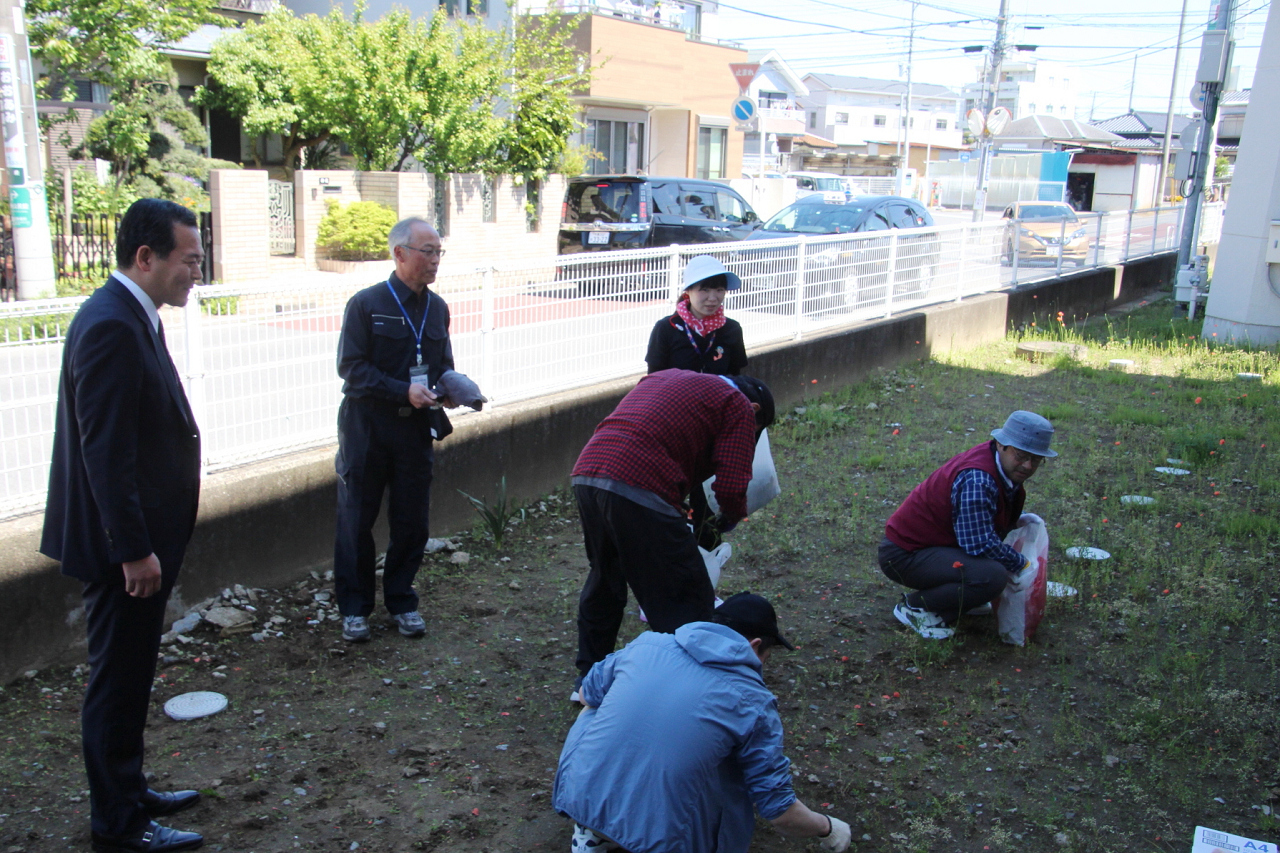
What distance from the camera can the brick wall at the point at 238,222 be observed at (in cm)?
1328

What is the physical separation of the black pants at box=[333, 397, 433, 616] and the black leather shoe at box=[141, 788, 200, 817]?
1332 mm

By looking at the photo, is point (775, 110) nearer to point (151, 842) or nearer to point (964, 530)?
point (964, 530)

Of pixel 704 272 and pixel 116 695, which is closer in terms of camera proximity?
pixel 116 695

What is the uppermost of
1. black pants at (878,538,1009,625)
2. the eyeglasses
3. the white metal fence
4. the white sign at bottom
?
the eyeglasses

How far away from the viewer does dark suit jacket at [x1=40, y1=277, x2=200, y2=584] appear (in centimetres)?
277

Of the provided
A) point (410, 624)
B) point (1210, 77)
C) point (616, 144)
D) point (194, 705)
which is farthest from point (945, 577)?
point (616, 144)

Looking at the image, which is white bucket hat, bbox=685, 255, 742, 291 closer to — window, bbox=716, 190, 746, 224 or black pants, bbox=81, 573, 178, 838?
black pants, bbox=81, 573, 178, 838

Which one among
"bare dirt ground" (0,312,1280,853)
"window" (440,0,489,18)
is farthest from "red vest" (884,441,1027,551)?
"window" (440,0,489,18)

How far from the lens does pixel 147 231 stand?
288cm

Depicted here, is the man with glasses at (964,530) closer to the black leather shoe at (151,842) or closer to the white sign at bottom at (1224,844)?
the white sign at bottom at (1224,844)

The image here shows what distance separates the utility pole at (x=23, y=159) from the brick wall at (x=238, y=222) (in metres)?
2.68

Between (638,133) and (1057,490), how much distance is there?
2505 cm

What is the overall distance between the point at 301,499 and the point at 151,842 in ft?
7.32

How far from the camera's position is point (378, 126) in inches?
664
